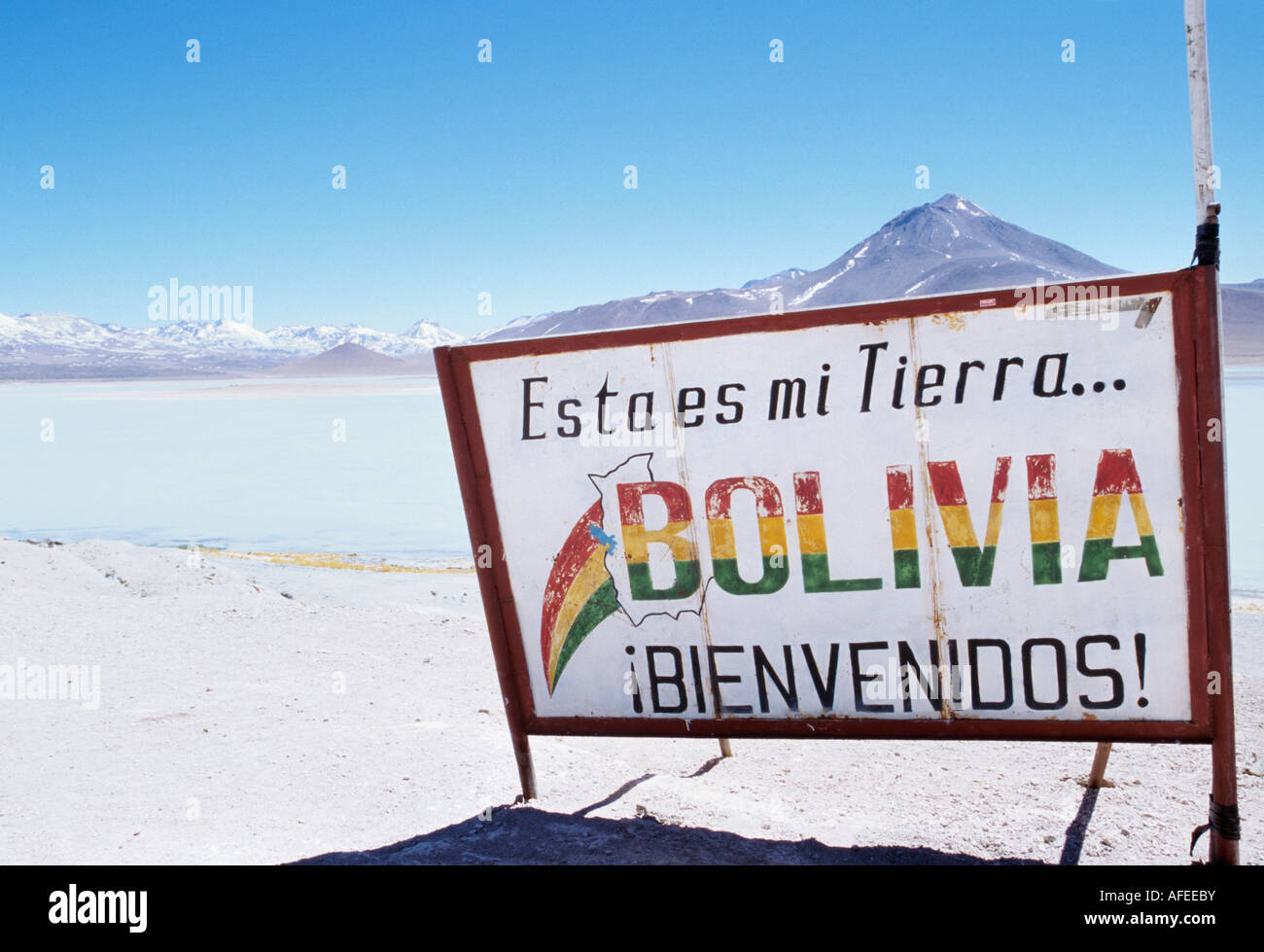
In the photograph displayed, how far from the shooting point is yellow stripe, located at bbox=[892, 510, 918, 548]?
9.57ft

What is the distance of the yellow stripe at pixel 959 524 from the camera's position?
9.45ft

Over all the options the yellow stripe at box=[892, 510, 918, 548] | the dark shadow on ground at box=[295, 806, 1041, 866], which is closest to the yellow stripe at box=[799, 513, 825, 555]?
the yellow stripe at box=[892, 510, 918, 548]

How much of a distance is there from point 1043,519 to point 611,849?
1859 mm

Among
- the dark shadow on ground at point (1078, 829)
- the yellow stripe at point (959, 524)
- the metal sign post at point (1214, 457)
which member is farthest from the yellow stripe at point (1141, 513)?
the dark shadow on ground at point (1078, 829)

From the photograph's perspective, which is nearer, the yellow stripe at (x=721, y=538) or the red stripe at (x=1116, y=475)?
the red stripe at (x=1116, y=475)

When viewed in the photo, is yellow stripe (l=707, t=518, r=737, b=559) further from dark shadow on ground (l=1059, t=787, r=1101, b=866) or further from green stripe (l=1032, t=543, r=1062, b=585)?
dark shadow on ground (l=1059, t=787, r=1101, b=866)

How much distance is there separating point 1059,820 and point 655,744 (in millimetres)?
1923

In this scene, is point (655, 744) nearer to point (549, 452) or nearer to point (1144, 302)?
point (549, 452)

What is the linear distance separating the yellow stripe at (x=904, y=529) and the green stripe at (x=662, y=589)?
695 mm

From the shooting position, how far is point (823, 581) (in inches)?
119

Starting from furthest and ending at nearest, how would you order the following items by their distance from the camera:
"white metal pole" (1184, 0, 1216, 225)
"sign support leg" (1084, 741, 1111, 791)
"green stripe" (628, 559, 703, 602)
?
"sign support leg" (1084, 741, 1111, 791)
"green stripe" (628, 559, 703, 602)
"white metal pole" (1184, 0, 1216, 225)

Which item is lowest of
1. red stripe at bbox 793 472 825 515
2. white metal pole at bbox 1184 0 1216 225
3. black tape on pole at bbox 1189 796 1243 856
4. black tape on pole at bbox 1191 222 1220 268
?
black tape on pole at bbox 1189 796 1243 856

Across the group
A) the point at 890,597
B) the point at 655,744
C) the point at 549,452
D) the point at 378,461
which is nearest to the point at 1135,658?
the point at 890,597

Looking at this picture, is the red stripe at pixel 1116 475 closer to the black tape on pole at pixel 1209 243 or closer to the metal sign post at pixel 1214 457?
the metal sign post at pixel 1214 457
